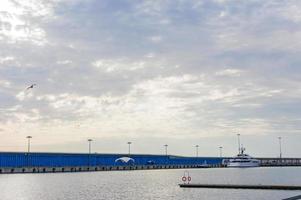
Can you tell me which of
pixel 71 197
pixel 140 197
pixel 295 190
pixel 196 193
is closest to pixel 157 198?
pixel 140 197

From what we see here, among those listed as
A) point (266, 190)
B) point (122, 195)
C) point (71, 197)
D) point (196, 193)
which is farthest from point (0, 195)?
point (266, 190)

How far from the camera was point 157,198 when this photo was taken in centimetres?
8806

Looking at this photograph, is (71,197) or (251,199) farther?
(71,197)

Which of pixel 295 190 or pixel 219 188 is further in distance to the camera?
pixel 219 188

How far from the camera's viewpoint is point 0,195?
93312mm

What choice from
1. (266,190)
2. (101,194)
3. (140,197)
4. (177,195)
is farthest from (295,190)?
(101,194)

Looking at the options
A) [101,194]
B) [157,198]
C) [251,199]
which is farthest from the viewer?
[101,194]

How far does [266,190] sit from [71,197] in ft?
120

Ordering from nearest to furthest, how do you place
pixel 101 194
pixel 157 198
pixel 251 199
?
pixel 251 199 → pixel 157 198 → pixel 101 194

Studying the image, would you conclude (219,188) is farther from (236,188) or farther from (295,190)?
(295,190)

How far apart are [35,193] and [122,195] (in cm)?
1879

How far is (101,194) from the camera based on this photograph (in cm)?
9506

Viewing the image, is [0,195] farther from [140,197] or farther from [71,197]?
[140,197]

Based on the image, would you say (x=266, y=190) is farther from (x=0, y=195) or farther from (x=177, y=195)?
(x=0, y=195)
